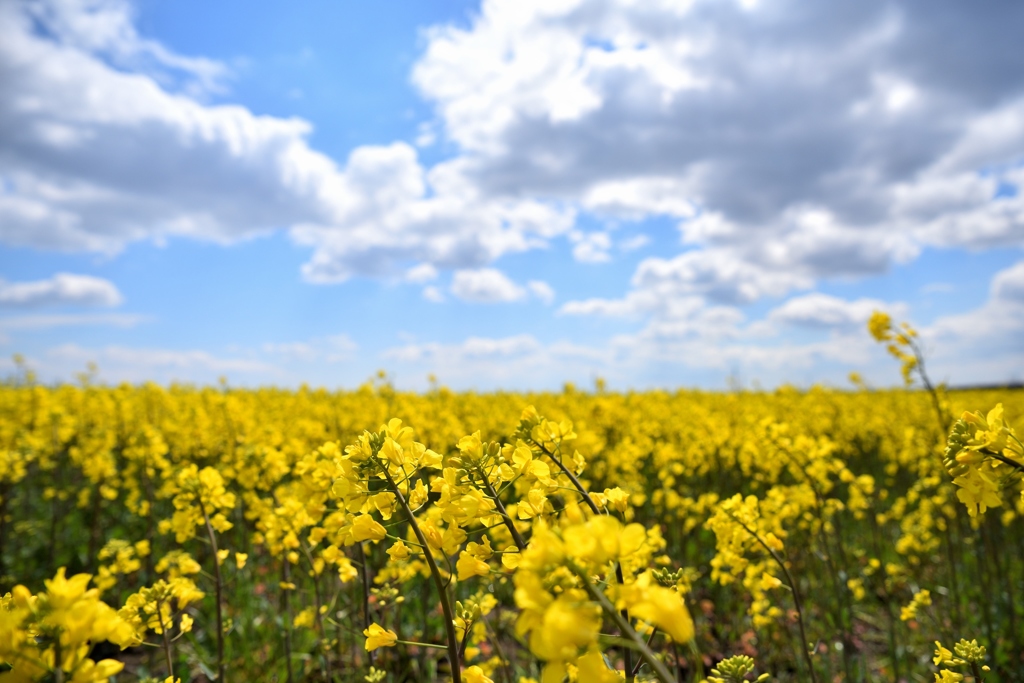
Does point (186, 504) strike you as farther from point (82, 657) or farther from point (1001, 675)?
point (1001, 675)

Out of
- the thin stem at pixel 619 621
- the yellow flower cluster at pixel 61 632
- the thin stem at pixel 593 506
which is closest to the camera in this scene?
the thin stem at pixel 619 621

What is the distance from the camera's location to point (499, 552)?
144 centimetres

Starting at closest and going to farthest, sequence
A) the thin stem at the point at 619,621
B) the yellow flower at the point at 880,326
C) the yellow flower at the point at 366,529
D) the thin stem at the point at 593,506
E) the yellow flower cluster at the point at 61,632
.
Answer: the thin stem at the point at 619,621, the yellow flower cluster at the point at 61,632, the thin stem at the point at 593,506, the yellow flower at the point at 366,529, the yellow flower at the point at 880,326

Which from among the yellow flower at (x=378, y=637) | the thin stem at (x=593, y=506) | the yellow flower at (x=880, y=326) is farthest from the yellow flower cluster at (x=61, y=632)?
the yellow flower at (x=880, y=326)

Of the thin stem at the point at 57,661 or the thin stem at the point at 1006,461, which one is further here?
the thin stem at the point at 1006,461

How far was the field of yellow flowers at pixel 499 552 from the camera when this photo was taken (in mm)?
1134

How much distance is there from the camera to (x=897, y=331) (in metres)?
4.86

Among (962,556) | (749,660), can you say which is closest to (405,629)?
(749,660)

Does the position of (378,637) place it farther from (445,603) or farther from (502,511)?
(502,511)

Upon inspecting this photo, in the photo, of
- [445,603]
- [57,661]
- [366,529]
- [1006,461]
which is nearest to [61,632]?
[57,661]

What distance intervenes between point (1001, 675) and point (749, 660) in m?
4.18

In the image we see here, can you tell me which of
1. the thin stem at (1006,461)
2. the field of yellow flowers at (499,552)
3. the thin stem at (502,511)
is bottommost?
the field of yellow flowers at (499,552)

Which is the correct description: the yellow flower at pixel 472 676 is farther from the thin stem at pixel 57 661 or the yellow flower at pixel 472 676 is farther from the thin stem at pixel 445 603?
the thin stem at pixel 57 661

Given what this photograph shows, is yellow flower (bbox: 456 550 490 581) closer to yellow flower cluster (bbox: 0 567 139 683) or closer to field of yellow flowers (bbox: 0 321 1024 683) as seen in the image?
field of yellow flowers (bbox: 0 321 1024 683)
